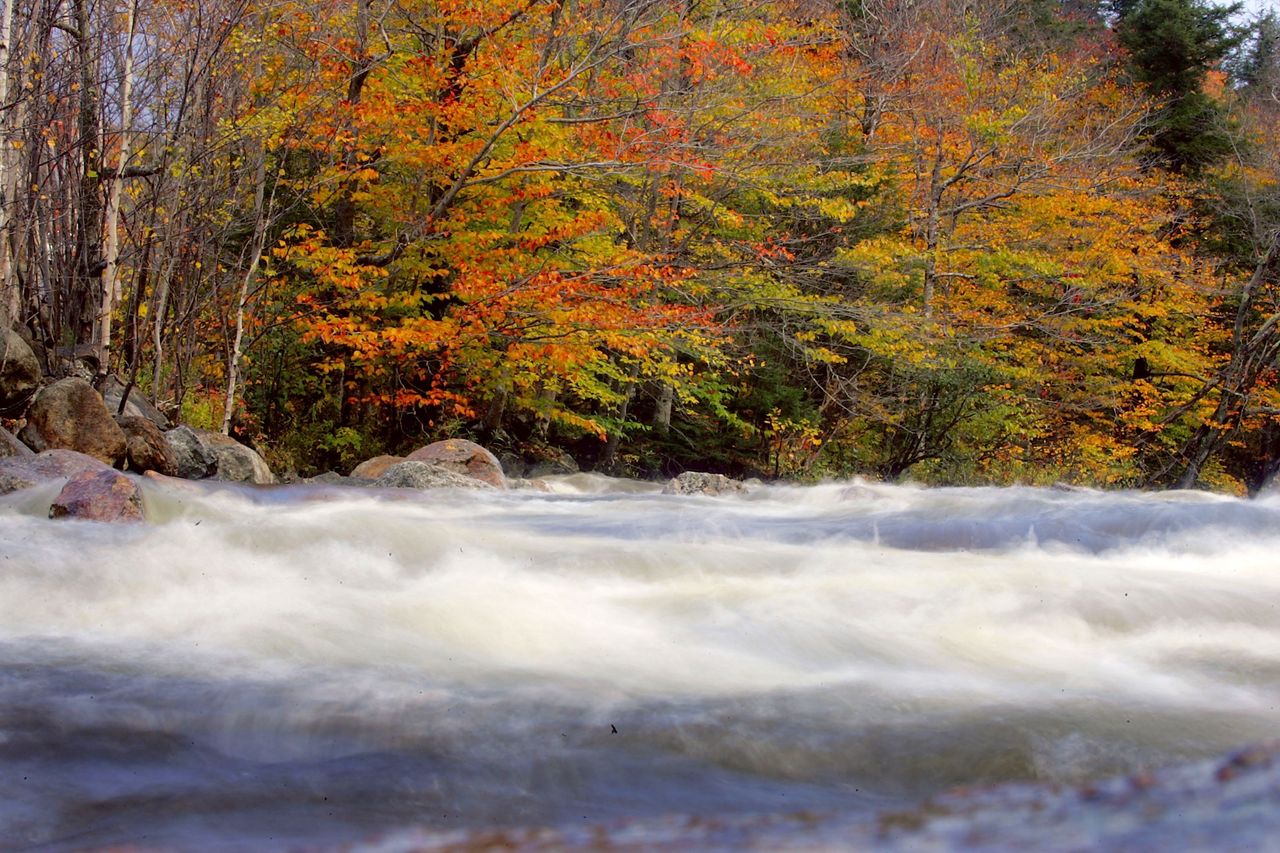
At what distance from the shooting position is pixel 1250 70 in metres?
27.3

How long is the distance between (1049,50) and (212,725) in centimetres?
2606

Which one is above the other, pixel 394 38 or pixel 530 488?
pixel 394 38

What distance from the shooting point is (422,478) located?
32.8 feet

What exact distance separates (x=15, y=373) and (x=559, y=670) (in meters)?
7.57

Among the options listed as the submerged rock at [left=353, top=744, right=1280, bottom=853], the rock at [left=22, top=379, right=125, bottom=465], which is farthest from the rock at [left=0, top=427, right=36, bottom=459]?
the submerged rock at [left=353, top=744, right=1280, bottom=853]

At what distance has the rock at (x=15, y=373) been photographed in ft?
29.7

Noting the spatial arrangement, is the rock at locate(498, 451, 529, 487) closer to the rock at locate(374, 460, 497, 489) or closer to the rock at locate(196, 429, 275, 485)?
the rock at locate(374, 460, 497, 489)

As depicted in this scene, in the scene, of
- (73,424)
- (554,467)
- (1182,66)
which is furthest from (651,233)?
(1182,66)

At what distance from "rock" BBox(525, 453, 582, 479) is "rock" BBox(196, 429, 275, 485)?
14.2ft

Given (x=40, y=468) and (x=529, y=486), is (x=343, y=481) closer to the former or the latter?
(x=529, y=486)

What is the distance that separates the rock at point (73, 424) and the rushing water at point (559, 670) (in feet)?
9.77

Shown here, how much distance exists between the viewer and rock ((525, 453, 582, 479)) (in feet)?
47.9

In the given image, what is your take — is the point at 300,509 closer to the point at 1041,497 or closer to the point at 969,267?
the point at 1041,497

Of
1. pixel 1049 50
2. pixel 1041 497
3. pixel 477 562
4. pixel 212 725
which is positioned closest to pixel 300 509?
pixel 477 562
